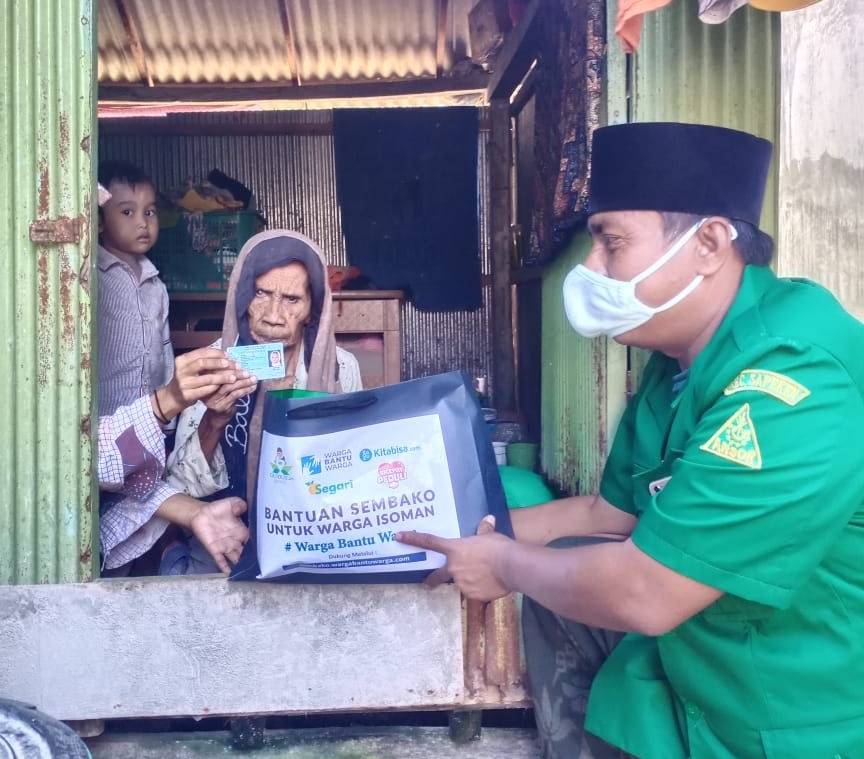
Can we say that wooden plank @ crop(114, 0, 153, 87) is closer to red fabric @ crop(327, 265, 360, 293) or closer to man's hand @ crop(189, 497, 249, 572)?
red fabric @ crop(327, 265, 360, 293)

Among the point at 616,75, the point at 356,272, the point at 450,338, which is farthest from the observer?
the point at 450,338

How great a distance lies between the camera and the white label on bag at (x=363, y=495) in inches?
87.1

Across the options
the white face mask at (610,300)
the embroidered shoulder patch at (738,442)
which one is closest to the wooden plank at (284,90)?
the white face mask at (610,300)

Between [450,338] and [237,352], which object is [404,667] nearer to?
[237,352]

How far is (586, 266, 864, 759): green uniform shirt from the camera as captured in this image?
5.37 feet

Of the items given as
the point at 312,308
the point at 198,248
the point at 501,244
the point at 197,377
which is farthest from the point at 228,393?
the point at 501,244

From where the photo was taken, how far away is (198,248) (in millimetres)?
5180

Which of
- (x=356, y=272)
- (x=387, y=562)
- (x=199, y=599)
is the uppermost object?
(x=356, y=272)

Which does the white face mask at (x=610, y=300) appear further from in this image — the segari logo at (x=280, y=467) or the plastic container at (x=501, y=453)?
the plastic container at (x=501, y=453)

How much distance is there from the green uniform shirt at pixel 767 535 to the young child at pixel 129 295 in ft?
8.06

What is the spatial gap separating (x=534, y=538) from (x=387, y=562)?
1.56 feet

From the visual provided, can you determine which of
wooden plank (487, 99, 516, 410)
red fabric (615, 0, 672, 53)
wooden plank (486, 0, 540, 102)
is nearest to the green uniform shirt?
red fabric (615, 0, 672, 53)

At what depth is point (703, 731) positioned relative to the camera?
1.91 meters

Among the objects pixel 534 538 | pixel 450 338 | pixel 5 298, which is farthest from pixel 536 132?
pixel 5 298
